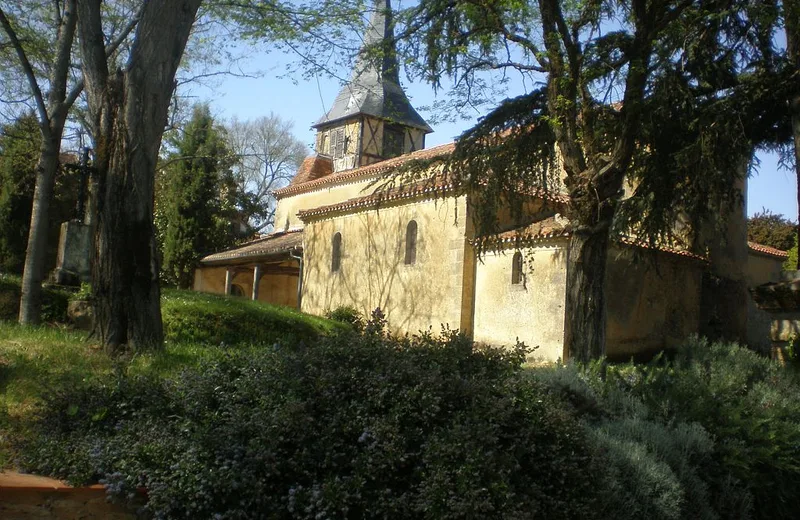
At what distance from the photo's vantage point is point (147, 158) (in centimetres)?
651

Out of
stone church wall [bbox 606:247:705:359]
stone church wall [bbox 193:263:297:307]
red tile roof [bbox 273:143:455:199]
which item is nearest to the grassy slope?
stone church wall [bbox 606:247:705:359]

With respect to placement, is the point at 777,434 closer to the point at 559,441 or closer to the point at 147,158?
the point at 559,441

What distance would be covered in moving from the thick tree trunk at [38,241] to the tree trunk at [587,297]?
6804 millimetres

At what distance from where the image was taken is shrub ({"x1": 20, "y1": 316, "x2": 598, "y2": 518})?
3.58 metres

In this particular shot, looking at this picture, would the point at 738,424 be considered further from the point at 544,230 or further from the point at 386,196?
the point at 386,196

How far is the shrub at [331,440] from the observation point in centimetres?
358

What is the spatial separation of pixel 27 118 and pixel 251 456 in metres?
16.1

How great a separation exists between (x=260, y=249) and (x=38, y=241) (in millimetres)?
18790

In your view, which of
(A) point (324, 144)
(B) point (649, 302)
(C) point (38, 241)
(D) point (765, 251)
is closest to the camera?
(C) point (38, 241)

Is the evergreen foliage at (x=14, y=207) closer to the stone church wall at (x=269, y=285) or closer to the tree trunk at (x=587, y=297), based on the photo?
the stone church wall at (x=269, y=285)

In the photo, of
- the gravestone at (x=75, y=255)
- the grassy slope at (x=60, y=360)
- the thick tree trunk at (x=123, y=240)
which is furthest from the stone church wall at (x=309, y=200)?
the thick tree trunk at (x=123, y=240)

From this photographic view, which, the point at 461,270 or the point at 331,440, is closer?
the point at 331,440

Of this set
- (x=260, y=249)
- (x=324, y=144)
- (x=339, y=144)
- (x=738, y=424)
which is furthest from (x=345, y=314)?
(x=324, y=144)

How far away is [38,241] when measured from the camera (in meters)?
9.40
